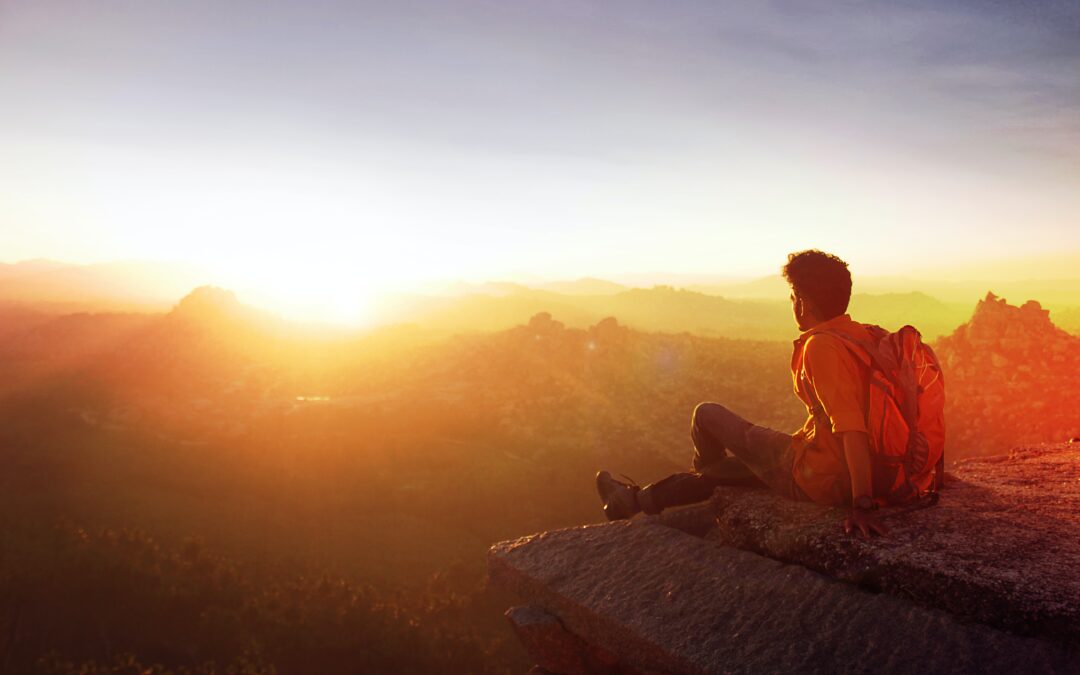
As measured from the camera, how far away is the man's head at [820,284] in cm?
433

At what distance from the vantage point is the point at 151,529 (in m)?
11.6

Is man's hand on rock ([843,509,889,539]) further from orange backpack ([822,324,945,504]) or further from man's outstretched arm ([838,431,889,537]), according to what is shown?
orange backpack ([822,324,945,504])

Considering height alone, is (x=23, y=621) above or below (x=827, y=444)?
below

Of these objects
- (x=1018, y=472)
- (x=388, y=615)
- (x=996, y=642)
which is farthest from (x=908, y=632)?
(x=388, y=615)

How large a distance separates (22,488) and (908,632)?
1569cm

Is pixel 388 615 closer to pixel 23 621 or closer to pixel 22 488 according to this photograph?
pixel 23 621

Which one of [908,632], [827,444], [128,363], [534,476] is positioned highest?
[827,444]

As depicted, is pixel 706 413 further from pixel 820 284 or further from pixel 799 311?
pixel 820 284

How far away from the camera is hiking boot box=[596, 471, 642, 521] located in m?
5.75

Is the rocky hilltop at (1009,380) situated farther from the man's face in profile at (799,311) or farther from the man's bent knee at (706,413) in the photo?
the man's face in profile at (799,311)

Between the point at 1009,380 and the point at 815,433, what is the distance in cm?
1796

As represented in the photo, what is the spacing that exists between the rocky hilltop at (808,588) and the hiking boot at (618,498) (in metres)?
0.27

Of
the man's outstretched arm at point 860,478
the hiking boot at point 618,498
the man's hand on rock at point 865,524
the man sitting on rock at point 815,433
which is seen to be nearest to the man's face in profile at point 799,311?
the man sitting on rock at point 815,433

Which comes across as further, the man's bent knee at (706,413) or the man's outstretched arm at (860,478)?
the man's bent knee at (706,413)
